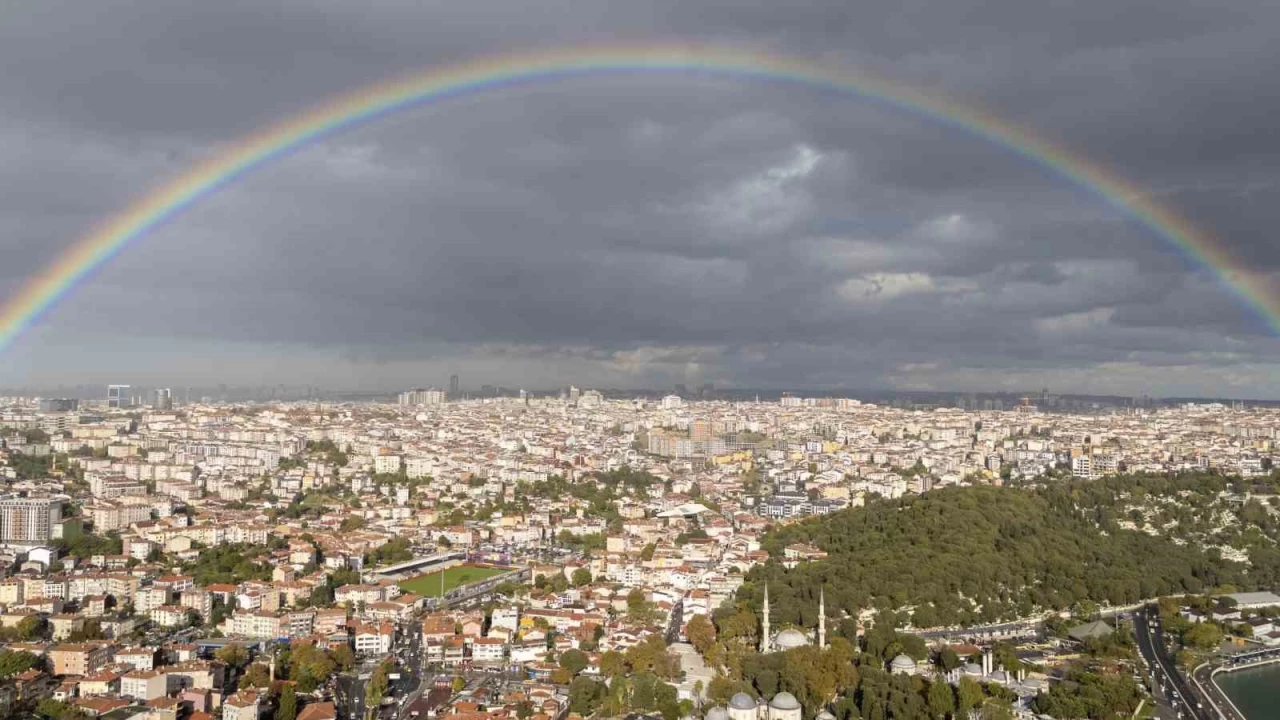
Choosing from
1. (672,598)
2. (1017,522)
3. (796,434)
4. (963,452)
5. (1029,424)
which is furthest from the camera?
(1029,424)

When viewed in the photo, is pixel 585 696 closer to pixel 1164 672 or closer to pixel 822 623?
pixel 822 623

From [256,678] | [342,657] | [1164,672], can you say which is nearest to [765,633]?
[1164,672]

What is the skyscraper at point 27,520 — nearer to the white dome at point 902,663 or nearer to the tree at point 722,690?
the tree at point 722,690

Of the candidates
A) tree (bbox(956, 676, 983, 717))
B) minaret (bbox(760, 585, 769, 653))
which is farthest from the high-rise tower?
tree (bbox(956, 676, 983, 717))

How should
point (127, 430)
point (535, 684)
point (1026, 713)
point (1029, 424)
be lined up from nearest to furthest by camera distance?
Result: point (1026, 713)
point (535, 684)
point (127, 430)
point (1029, 424)

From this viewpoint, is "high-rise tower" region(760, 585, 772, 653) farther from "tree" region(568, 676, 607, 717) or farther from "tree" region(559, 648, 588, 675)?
"tree" region(568, 676, 607, 717)

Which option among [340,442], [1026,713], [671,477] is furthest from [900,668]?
[340,442]

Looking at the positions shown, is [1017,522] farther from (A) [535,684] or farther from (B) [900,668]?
(A) [535,684]
